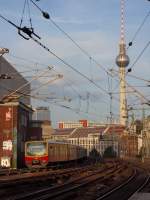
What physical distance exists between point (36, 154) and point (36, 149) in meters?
0.58

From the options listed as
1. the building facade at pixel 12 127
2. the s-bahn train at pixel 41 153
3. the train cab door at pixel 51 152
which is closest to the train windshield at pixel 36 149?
the s-bahn train at pixel 41 153

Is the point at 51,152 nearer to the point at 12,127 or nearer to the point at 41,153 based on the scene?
the point at 41,153

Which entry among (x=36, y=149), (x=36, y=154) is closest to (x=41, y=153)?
(x=36, y=154)

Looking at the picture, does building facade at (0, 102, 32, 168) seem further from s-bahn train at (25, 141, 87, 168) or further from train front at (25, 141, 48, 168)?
train front at (25, 141, 48, 168)

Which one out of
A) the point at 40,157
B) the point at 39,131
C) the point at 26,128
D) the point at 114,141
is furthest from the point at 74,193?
the point at 114,141

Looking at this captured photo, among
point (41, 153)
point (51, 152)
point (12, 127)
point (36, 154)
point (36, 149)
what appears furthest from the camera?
point (12, 127)

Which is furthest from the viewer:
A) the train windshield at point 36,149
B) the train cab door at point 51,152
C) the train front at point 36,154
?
the train cab door at point 51,152

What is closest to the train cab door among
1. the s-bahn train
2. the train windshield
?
the s-bahn train

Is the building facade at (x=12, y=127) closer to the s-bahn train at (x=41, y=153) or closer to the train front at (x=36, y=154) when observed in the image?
the s-bahn train at (x=41, y=153)

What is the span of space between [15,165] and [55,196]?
51941mm

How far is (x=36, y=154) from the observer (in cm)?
5353

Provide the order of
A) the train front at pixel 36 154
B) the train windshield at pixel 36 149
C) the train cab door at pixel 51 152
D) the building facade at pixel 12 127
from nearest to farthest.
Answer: the train front at pixel 36 154 → the train windshield at pixel 36 149 → the train cab door at pixel 51 152 → the building facade at pixel 12 127

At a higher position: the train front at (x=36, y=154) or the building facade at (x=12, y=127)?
the building facade at (x=12, y=127)

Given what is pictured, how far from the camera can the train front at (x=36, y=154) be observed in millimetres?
52969
